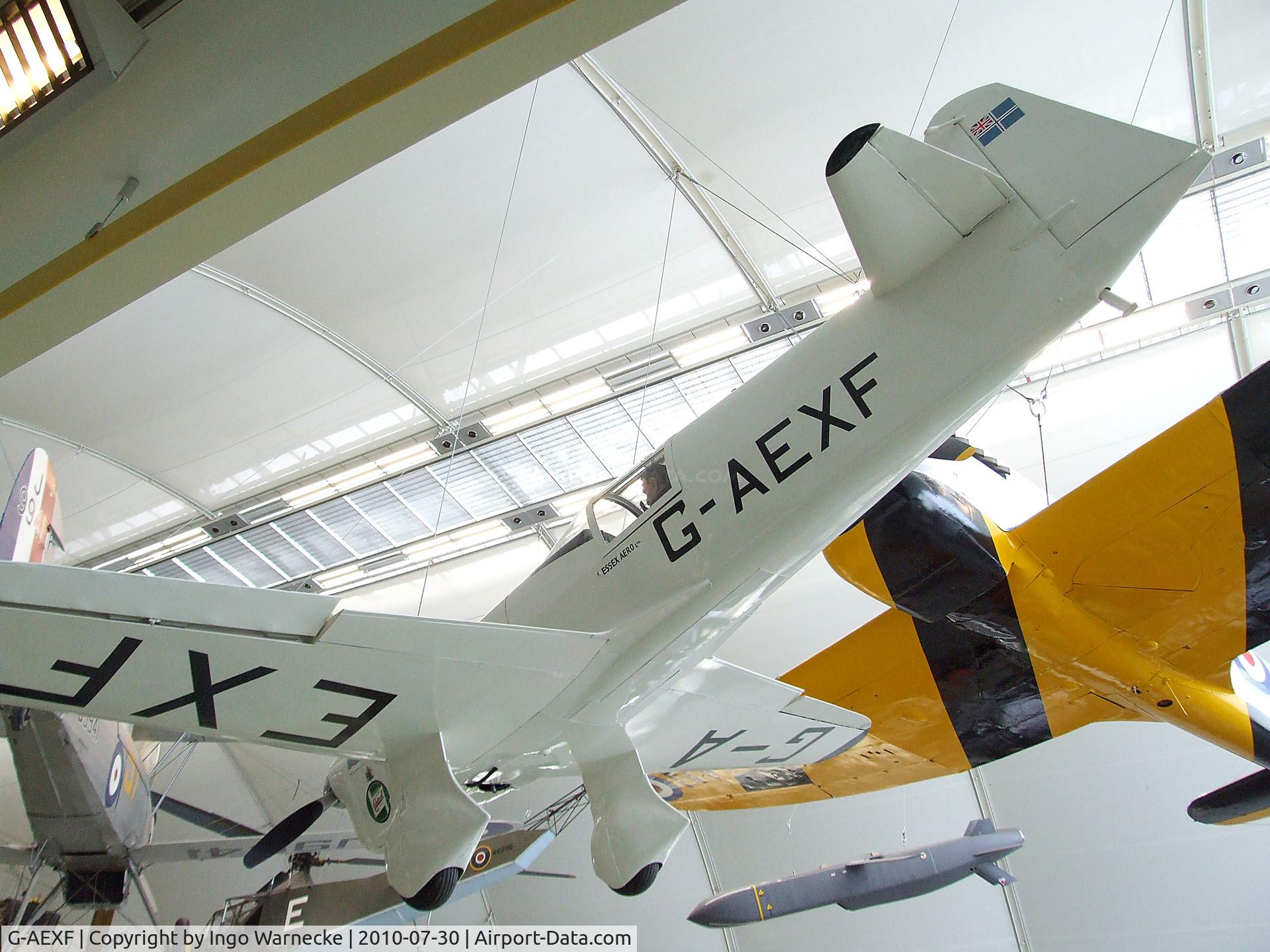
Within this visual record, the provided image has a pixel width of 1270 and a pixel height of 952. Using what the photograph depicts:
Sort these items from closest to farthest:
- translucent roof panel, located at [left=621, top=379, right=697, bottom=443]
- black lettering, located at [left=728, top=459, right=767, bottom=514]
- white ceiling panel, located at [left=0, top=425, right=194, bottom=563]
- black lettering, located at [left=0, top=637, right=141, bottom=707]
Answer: black lettering, located at [left=0, top=637, right=141, bottom=707] → black lettering, located at [left=728, top=459, right=767, bottom=514] → translucent roof panel, located at [left=621, top=379, right=697, bottom=443] → white ceiling panel, located at [left=0, top=425, right=194, bottom=563]

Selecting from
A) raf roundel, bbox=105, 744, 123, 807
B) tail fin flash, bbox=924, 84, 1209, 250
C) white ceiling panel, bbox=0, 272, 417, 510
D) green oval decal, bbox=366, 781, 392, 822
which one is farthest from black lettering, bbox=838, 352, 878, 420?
raf roundel, bbox=105, 744, 123, 807

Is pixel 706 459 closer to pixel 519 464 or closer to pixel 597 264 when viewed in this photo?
pixel 597 264

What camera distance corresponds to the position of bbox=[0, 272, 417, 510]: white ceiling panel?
11484 mm

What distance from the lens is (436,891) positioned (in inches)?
185

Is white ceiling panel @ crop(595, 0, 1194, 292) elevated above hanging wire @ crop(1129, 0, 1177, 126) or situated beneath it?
elevated above

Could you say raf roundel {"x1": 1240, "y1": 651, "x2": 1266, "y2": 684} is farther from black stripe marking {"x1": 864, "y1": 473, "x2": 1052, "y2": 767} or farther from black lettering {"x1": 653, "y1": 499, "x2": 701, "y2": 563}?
black lettering {"x1": 653, "y1": 499, "x2": 701, "y2": 563}

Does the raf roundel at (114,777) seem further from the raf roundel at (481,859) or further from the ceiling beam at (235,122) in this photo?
the ceiling beam at (235,122)

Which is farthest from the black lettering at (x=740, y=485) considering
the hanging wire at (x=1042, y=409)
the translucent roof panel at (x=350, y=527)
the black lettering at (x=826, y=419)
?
the translucent roof panel at (x=350, y=527)

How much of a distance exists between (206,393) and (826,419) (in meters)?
11.4

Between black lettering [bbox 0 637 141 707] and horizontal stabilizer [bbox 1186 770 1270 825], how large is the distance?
26.3ft

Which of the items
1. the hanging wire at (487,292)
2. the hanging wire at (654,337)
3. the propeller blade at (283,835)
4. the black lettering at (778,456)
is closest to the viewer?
the black lettering at (778,456)

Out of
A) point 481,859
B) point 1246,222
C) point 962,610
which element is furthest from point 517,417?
point 1246,222

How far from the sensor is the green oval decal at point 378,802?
17.9ft

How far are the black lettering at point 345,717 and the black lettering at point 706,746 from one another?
298 cm
